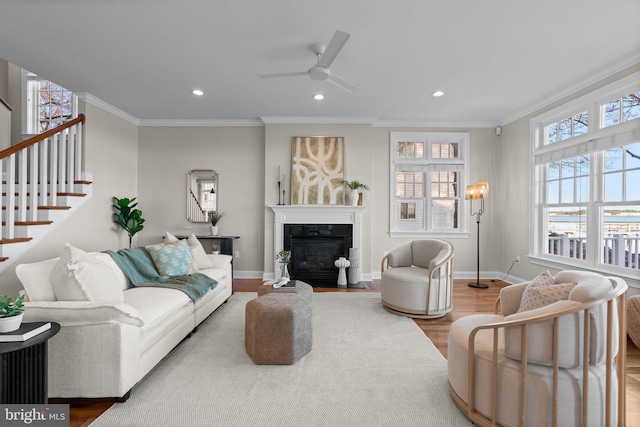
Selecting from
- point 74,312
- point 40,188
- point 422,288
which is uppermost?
point 40,188

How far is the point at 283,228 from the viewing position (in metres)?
5.42

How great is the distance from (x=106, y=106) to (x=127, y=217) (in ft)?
5.66

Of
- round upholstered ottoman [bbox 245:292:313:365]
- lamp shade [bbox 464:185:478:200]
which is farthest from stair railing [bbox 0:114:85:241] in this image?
lamp shade [bbox 464:185:478:200]

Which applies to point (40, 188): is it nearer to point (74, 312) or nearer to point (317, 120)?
point (74, 312)

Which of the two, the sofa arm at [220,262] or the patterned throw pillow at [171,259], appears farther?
the sofa arm at [220,262]

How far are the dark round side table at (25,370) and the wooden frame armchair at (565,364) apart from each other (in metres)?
2.37

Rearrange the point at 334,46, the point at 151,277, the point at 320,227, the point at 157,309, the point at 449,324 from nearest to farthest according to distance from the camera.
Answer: the point at 157,309
the point at 334,46
the point at 151,277
the point at 449,324
the point at 320,227

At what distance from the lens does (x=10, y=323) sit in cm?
163

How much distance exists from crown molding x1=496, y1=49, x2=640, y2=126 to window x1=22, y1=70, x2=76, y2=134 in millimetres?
7266

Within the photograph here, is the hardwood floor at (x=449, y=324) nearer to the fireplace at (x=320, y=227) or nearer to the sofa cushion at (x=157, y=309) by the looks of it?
the sofa cushion at (x=157, y=309)

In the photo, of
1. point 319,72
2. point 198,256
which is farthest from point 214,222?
point 319,72

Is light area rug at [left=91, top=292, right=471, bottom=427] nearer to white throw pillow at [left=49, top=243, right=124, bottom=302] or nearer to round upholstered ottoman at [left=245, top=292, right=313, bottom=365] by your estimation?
round upholstered ottoman at [left=245, top=292, right=313, bottom=365]

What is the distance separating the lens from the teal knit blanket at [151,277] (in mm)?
3105

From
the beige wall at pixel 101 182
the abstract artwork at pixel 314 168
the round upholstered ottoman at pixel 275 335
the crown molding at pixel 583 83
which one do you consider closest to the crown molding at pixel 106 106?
the beige wall at pixel 101 182
